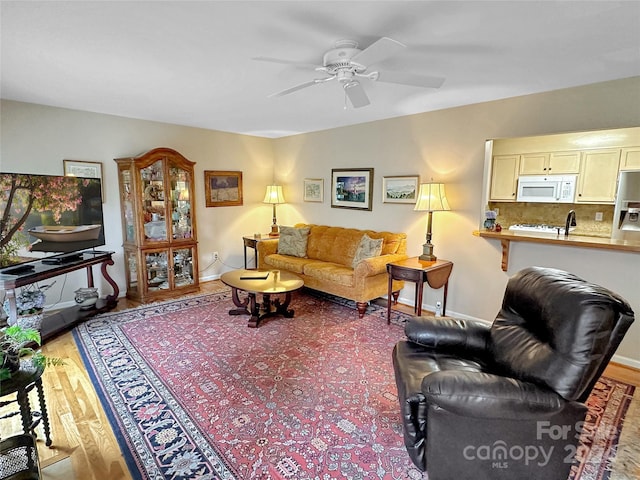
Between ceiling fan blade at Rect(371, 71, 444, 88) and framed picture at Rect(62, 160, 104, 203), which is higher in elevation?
ceiling fan blade at Rect(371, 71, 444, 88)

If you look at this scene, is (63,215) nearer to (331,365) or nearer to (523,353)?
(331,365)

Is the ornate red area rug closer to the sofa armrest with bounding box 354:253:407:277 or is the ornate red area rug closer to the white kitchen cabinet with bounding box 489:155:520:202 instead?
the sofa armrest with bounding box 354:253:407:277

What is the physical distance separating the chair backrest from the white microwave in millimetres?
2348

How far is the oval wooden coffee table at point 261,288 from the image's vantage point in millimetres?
3424

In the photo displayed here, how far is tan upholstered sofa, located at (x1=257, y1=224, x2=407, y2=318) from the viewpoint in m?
3.76

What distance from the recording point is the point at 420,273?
3355 mm

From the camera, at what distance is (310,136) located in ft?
17.1

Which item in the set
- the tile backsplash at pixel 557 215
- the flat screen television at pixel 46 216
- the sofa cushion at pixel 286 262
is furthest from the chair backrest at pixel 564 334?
the flat screen television at pixel 46 216

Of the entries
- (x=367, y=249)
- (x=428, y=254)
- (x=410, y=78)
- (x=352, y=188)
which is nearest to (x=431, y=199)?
(x=428, y=254)

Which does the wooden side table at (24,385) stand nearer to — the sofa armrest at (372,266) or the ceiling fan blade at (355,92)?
the ceiling fan blade at (355,92)

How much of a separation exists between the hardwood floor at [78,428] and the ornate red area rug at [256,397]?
0.22 ft

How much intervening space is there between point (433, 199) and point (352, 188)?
1.39m

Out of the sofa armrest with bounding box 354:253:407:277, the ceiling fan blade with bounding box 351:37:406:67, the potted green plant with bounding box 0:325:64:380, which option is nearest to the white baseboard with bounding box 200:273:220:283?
the sofa armrest with bounding box 354:253:407:277

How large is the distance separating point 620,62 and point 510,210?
2130mm
